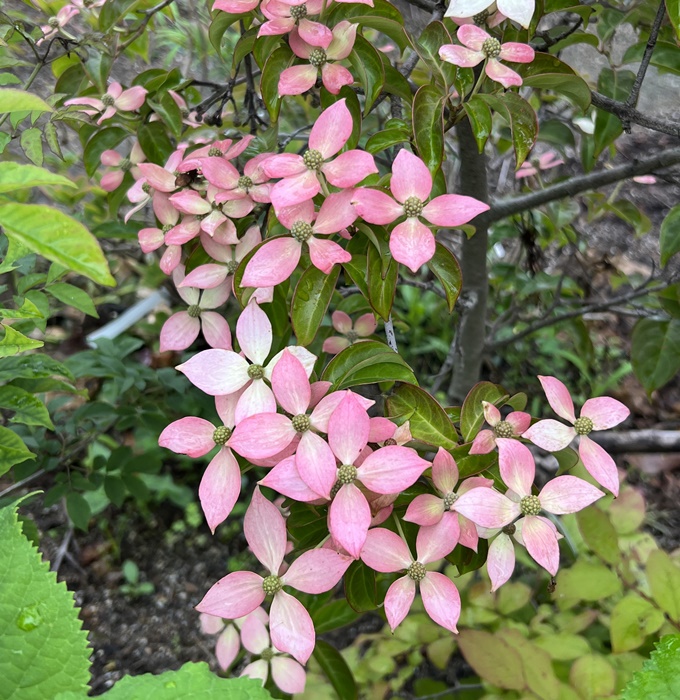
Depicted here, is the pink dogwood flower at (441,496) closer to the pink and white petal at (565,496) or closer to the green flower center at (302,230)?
the pink and white petal at (565,496)

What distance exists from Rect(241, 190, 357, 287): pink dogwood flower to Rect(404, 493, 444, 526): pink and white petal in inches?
8.4

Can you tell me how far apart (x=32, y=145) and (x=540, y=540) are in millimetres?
694

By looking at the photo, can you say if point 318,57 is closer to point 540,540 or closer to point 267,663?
point 540,540

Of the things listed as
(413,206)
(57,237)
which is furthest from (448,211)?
(57,237)

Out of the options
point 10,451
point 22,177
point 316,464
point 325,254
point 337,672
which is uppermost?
point 22,177

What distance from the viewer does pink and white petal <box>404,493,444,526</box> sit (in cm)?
51

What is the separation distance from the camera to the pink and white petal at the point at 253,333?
55 cm

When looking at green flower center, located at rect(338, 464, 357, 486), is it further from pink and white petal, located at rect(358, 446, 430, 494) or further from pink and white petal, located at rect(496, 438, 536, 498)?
pink and white petal, located at rect(496, 438, 536, 498)

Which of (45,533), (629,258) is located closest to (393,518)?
(45,533)

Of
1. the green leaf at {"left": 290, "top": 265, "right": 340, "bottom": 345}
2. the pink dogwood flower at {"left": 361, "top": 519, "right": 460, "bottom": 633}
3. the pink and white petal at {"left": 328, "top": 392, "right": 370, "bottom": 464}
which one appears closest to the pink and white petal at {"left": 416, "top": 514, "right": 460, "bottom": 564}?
the pink dogwood flower at {"left": 361, "top": 519, "right": 460, "bottom": 633}

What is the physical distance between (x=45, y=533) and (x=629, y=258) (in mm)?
2120

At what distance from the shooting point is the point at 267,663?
0.74 metres

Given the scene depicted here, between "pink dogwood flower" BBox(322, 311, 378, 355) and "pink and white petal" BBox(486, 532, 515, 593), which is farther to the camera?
"pink dogwood flower" BBox(322, 311, 378, 355)

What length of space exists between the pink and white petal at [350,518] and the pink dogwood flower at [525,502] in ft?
0.25
